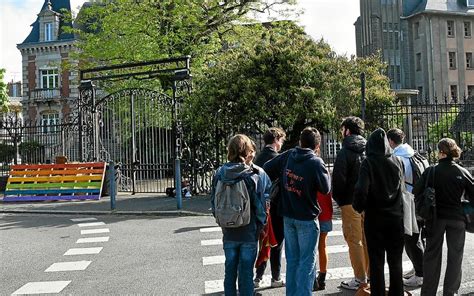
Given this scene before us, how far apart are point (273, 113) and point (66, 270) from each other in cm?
877

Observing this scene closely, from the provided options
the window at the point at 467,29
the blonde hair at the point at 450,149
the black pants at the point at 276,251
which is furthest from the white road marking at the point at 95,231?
the window at the point at 467,29

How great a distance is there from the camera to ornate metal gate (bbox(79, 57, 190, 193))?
1792 cm

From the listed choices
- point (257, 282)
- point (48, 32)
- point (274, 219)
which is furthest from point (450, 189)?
point (48, 32)

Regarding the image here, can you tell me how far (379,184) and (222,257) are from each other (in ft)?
12.0

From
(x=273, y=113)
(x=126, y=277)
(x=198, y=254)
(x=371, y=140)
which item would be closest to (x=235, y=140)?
(x=371, y=140)

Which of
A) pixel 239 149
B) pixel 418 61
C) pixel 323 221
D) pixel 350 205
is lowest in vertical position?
pixel 323 221

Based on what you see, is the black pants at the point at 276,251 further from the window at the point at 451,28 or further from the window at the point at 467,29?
the window at the point at 467,29

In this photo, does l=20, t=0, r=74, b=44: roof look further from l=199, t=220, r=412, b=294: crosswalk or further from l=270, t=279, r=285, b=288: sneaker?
l=270, t=279, r=285, b=288: sneaker

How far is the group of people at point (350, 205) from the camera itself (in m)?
5.39

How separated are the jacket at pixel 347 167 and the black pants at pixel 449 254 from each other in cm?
100

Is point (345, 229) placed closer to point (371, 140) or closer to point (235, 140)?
point (371, 140)

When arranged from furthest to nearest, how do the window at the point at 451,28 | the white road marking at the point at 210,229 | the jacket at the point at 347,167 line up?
the window at the point at 451,28 → the white road marking at the point at 210,229 → the jacket at the point at 347,167

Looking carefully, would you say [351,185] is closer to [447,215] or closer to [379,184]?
[379,184]

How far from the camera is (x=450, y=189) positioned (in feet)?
18.7
